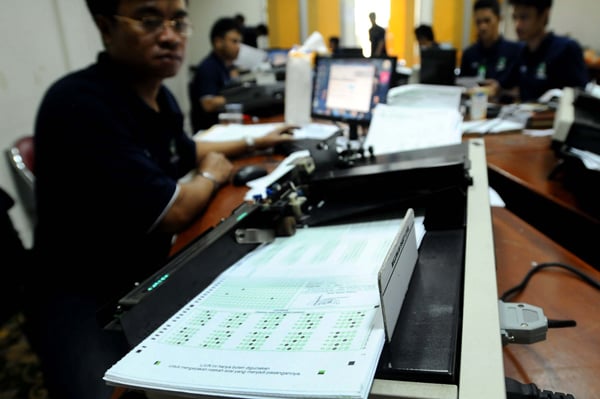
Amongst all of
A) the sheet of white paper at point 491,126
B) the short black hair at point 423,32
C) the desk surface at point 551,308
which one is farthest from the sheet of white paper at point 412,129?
the short black hair at point 423,32

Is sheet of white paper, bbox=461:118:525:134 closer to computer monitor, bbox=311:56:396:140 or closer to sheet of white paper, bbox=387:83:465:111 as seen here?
sheet of white paper, bbox=387:83:465:111

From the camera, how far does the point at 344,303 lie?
0.49m

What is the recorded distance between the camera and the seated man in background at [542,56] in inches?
96.6

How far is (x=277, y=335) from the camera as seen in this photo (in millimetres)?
460

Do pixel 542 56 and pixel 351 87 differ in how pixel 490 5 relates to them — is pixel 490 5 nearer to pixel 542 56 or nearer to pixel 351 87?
pixel 542 56

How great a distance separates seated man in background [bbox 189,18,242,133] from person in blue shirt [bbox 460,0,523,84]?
1.96 meters

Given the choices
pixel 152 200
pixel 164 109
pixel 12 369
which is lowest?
pixel 12 369

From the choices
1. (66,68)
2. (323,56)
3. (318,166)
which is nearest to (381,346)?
(318,166)

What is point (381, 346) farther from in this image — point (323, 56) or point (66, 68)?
point (66, 68)

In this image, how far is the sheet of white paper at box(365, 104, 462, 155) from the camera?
119cm

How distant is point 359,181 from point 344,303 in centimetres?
36

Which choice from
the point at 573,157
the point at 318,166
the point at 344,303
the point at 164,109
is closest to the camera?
the point at 344,303

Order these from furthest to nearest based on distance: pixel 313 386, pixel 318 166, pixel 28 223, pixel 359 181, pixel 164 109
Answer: pixel 28 223
pixel 164 109
pixel 318 166
pixel 359 181
pixel 313 386

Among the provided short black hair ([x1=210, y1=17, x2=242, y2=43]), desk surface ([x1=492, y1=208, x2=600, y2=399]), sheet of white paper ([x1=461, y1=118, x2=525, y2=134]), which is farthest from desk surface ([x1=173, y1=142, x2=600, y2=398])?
short black hair ([x1=210, y1=17, x2=242, y2=43])
